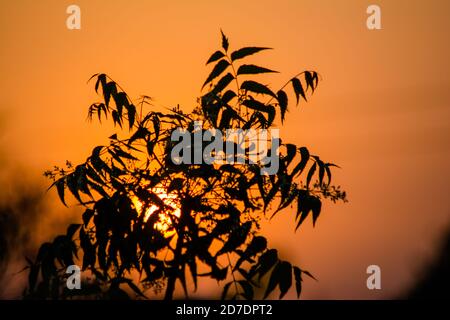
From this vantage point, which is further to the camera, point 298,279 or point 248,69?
point 248,69

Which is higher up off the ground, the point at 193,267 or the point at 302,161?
the point at 302,161

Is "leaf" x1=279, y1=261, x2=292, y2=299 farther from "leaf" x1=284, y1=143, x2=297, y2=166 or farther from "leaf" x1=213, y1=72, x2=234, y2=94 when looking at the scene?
"leaf" x1=213, y1=72, x2=234, y2=94

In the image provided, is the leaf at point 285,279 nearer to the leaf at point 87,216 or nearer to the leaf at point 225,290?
the leaf at point 225,290

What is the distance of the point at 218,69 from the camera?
4.71 meters

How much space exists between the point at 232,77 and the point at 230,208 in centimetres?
94

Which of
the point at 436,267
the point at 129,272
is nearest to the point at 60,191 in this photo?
the point at 129,272

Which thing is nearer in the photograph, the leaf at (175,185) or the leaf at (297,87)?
the leaf at (175,185)

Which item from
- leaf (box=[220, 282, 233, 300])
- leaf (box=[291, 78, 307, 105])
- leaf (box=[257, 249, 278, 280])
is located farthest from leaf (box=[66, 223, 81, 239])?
leaf (box=[291, 78, 307, 105])

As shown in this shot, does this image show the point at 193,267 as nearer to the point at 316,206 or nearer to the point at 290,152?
the point at 316,206

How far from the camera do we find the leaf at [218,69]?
4639 mm

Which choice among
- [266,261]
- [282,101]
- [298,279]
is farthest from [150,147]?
[298,279]

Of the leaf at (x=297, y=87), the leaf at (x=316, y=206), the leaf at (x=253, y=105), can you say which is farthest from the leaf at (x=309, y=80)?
the leaf at (x=316, y=206)

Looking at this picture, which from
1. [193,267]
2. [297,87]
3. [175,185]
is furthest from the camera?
[297,87]
